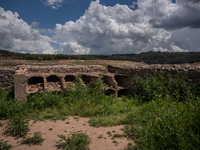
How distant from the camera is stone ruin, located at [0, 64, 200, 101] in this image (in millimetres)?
6379

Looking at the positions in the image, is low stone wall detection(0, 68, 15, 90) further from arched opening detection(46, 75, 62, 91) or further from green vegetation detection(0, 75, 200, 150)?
green vegetation detection(0, 75, 200, 150)

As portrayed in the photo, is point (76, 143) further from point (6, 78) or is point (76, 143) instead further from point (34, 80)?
point (6, 78)

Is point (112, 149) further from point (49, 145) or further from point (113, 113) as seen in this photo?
point (113, 113)

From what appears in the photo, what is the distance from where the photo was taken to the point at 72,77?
9180 millimetres

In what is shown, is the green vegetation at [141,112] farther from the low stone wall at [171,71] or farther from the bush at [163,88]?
the low stone wall at [171,71]

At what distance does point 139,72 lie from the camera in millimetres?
8047

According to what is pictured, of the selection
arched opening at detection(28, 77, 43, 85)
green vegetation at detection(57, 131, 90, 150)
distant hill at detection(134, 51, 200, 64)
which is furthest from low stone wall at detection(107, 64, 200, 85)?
distant hill at detection(134, 51, 200, 64)

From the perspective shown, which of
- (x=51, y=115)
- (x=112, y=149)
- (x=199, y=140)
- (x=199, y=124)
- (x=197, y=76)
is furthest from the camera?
(x=197, y=76)

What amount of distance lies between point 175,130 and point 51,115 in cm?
405

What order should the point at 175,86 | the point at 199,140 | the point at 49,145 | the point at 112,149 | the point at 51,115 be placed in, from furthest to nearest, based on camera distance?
the point at 175,86
the point at 51,115
the point at 49,145
the point at 112,149
the point at 199,140

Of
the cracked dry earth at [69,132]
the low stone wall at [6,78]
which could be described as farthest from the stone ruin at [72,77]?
the cracked dry earth at [69,132]

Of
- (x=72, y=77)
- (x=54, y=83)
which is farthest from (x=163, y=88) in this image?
(x=54, y=83)

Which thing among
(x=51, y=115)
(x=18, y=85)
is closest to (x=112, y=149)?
(x=51, y=115)

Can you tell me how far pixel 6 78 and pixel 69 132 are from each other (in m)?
8.17
